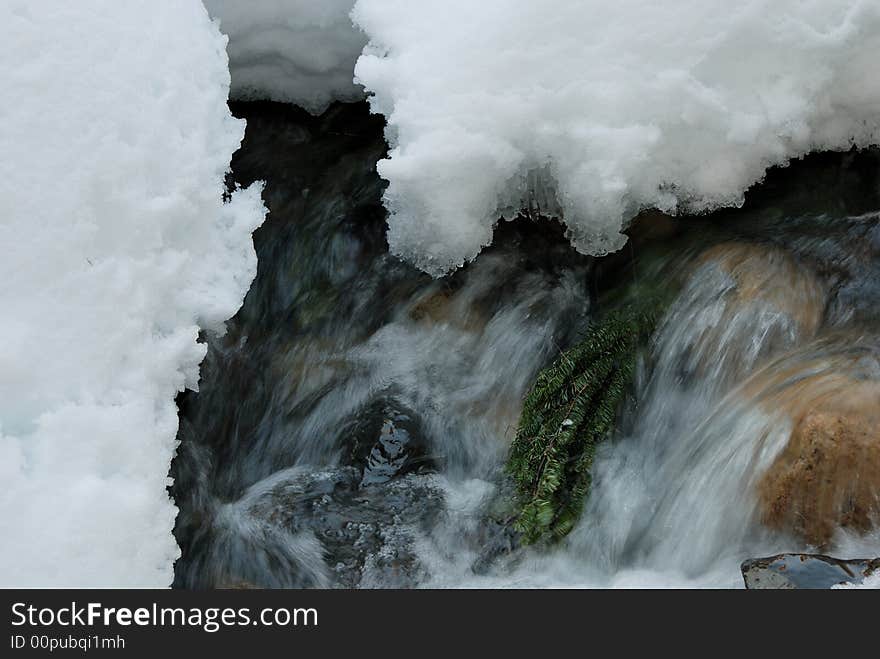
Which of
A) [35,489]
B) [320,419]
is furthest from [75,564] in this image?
[320,419]

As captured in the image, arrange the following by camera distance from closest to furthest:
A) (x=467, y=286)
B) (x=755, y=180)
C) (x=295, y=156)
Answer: (x=755, y=180), (x=467, y=286), (x=295, y=156)

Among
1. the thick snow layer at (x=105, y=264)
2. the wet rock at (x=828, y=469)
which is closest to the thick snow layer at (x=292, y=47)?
the thick snow layer at (x=105, y=264)

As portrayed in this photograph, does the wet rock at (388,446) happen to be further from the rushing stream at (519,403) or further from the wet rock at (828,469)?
the wet rock at (828,469)

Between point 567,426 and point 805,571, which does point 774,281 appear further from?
point 805,571

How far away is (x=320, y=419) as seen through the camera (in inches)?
144

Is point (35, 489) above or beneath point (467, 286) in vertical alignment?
beneath

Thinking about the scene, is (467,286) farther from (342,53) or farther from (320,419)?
(342,53)

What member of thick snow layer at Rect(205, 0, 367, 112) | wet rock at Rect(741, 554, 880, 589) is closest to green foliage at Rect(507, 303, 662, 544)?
wet rock at Rect(741, 554, 880, 589)

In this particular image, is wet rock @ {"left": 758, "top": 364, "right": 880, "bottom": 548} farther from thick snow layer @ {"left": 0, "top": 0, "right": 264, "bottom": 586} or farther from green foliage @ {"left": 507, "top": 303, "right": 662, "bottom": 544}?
thick snow layer @ {"left": 0, "top": 0, "right": 264, "bottom": 586}

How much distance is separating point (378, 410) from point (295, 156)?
1.72 metres

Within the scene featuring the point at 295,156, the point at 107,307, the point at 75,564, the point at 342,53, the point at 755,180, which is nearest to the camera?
the point at 75,564

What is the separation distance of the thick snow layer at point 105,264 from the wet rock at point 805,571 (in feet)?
5.38

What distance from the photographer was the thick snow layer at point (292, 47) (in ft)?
14.3

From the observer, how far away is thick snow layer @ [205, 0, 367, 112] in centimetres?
434
